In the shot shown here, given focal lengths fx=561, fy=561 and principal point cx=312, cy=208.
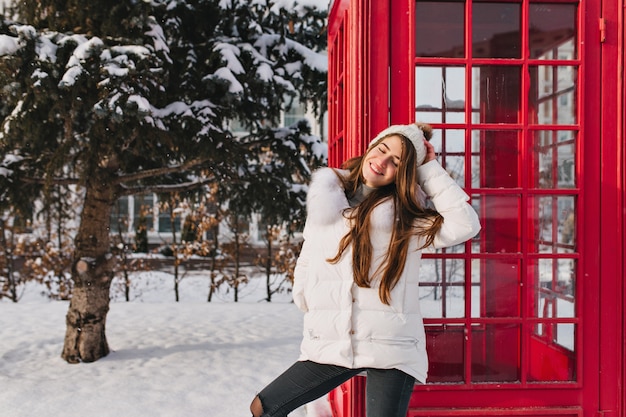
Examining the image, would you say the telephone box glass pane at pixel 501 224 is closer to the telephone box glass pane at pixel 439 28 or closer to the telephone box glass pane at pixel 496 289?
the telephone box glass pane at pixel 496 289

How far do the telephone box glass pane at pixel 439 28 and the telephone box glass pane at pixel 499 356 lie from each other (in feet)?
5.02

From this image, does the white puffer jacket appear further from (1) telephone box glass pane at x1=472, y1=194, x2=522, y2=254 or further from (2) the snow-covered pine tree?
(2) the snow-covered pine tree

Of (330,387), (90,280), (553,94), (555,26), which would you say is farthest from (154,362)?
(555,26)

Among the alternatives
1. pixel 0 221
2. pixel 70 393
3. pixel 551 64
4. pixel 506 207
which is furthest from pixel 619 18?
pixel 0 221

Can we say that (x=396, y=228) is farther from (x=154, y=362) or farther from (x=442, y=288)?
(x=154, y=362)

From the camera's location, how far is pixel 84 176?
4.69 meters

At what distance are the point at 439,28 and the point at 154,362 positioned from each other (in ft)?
12.6

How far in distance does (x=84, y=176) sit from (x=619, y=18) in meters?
3.99

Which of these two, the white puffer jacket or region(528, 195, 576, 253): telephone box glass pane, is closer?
the white puffer jacket

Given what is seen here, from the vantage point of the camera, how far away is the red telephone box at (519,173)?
287cm

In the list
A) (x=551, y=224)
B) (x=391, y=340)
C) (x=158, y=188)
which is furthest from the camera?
(x=158, y=188)

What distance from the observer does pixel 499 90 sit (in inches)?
119

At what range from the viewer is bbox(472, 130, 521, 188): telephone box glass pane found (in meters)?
2.98

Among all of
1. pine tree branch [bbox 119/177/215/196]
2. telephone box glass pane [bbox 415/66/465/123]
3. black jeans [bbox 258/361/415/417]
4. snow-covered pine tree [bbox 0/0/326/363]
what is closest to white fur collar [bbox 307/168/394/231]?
black jeans [bbox 258/361/415/417]
